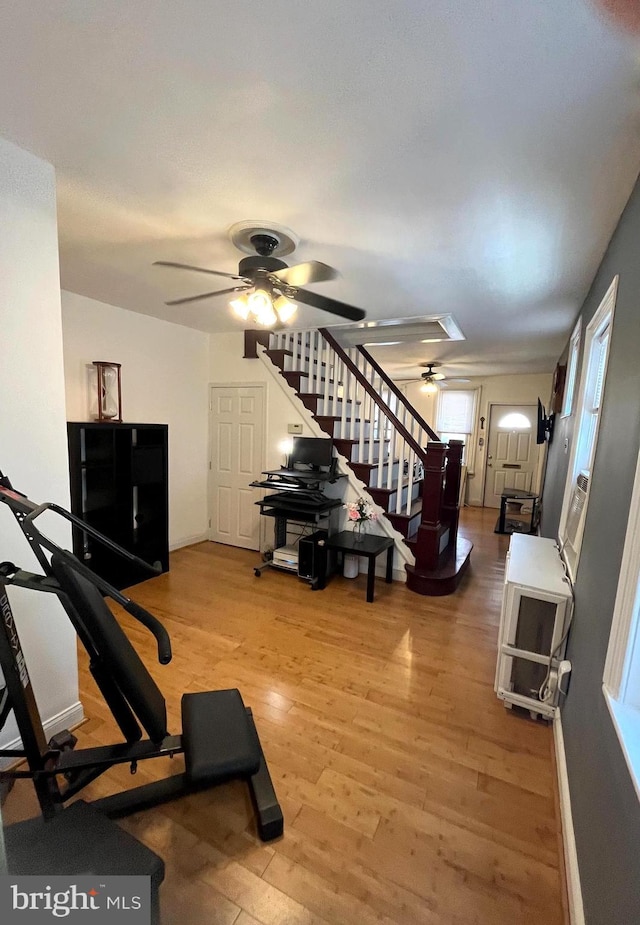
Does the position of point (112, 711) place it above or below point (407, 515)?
below

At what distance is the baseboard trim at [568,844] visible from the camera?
3.65 feet

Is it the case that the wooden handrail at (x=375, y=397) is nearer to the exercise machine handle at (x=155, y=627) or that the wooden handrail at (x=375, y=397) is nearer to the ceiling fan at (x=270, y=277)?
the ceiling fan at (x=270, y=277)

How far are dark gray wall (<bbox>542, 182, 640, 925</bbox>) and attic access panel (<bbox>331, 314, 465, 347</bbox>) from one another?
1625 millimetres

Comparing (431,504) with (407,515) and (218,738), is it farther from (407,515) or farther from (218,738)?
(218,738)

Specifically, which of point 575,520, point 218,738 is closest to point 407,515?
point 575,520

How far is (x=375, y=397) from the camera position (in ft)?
12.3

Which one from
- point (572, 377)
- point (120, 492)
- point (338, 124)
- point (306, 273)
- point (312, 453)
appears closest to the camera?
point (338, 124)

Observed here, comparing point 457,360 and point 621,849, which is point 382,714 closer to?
point 621,849

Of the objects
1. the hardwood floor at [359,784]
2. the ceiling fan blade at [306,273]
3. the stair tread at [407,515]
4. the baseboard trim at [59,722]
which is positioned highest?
the ceiling fan blade at [306,273]

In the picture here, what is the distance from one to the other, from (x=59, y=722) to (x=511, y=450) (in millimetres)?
6878

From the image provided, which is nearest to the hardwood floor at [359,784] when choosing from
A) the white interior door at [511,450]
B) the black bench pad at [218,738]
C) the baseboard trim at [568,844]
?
the baseboard trim at [568,844]

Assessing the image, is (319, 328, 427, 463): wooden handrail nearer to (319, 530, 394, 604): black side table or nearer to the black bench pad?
(319, 530, 394, 604): black side table

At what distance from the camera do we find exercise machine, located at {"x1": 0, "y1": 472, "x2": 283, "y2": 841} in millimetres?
1168

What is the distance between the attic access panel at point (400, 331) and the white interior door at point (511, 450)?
3.25m
